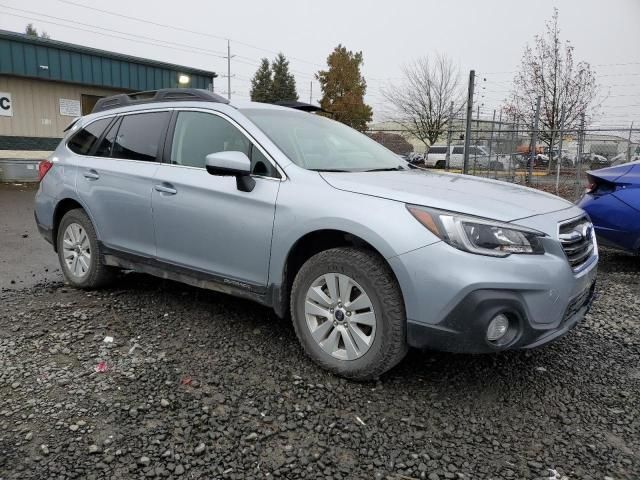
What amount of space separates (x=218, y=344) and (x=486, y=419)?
1.79 m

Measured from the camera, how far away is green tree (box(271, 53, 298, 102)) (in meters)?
52.7

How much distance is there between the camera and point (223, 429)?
252cm

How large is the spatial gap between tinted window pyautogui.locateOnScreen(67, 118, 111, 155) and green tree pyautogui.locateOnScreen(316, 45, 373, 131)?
36.4 metres

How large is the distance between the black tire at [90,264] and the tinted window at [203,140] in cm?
119

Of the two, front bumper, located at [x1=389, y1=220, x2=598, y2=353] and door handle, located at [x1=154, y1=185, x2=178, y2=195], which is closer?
front bumper, located at [x1=389, y1=220, x2=598, y2=353]

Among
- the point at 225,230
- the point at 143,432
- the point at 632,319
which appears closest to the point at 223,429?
the point at 143,432

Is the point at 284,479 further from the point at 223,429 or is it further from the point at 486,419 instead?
the point at 486,419

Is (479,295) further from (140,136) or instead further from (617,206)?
(617,206)

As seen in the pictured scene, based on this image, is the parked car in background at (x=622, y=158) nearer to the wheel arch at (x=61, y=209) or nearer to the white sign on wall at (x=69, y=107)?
the wheel arch at (x=61, y=209)

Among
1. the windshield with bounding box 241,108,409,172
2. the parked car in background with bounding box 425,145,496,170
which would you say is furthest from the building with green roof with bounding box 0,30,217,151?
the windshield with bounding box 241,108,409,172

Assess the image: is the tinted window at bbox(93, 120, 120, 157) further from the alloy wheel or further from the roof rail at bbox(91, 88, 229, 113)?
the alloy wheel

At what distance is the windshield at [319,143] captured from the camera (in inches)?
135

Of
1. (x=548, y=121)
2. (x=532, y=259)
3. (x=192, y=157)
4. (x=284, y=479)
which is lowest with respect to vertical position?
(x=284, y=479)

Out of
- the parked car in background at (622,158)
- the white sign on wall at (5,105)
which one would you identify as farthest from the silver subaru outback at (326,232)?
the white sign on wall at (5,105)
